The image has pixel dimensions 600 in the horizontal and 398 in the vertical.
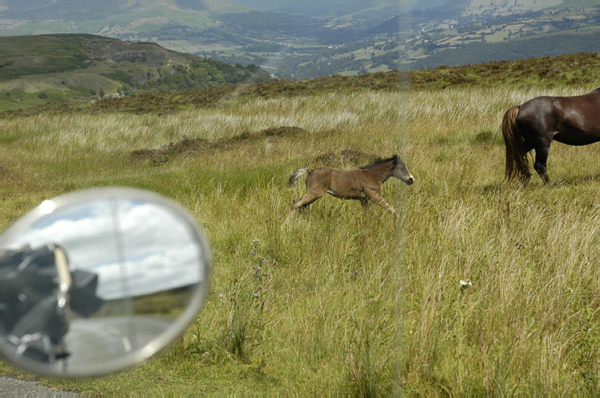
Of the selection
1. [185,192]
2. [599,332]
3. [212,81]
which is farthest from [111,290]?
[212,81]

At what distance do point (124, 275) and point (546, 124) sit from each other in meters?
8.26

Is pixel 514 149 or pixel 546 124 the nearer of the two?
pixel 514 149

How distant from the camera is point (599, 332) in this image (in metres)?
2.80

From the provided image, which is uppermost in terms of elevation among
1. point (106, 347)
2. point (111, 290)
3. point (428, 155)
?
point (111, 290)

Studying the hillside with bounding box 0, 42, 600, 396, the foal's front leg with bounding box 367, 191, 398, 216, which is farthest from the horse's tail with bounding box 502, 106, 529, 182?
the foal's front leg with bounding box 367, 191, 398, 216

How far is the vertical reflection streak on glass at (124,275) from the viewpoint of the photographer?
710 millimetres

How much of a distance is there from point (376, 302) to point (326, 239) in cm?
122

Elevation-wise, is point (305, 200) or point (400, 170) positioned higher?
point (400, 170)

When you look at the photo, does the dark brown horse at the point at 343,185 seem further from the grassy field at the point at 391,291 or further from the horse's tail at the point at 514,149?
the horse's tail at the point at 514,149

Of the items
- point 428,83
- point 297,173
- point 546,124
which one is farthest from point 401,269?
point 428,83

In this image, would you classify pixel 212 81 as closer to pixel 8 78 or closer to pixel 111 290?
pixel 111 290

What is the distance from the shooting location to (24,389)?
2834 mm

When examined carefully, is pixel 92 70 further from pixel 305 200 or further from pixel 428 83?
pixel 305 200

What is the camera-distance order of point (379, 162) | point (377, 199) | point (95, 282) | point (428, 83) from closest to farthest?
point (95, 282) → point (377, 199) → point (379, 162) → point (428, 83)
